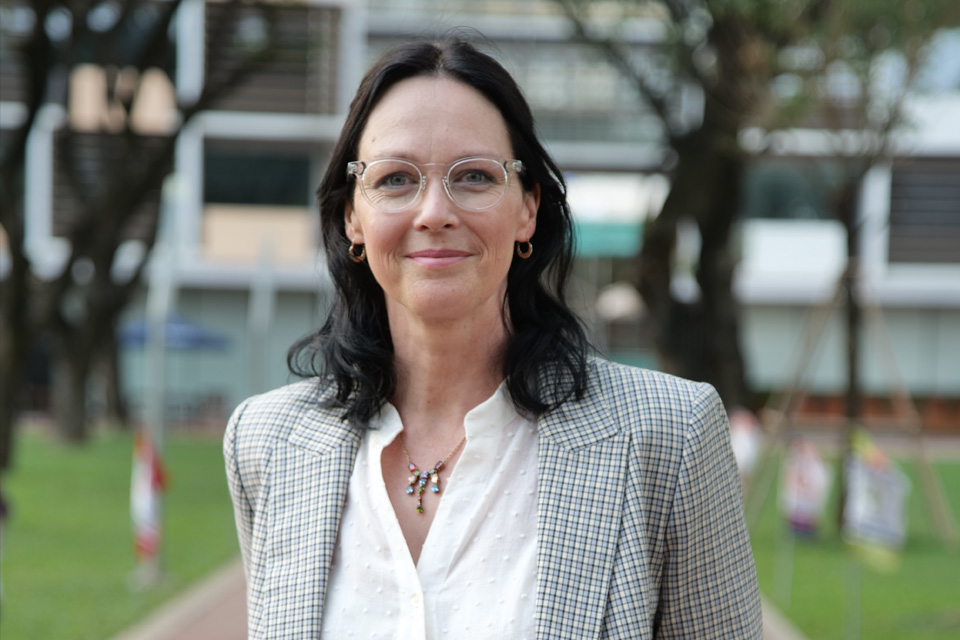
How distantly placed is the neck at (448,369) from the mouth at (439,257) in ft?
0.50

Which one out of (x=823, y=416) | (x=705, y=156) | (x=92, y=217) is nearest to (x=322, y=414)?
(x=705, y=156)

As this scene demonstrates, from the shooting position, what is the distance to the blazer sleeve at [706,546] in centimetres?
203

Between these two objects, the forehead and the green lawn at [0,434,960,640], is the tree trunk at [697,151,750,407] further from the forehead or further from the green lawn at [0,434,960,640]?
the forehead

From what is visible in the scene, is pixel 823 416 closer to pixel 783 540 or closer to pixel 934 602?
pixel 783 540

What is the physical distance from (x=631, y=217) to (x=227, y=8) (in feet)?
58.3

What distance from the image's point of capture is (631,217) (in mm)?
31719

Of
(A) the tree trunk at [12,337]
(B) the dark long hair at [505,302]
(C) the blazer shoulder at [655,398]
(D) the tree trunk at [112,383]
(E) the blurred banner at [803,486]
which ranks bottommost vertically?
(D) the tree trunk at [112,383]

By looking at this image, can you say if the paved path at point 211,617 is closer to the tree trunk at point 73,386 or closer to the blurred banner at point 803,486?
the blurred banner at point 803,486

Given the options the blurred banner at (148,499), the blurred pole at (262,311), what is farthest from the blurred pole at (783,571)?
the blurred pole at (262,311)

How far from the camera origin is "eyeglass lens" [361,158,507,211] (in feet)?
6.83

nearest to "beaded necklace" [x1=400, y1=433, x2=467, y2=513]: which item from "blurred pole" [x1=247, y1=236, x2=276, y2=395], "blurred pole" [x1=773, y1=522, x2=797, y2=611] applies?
"blurred pole" [x1=773, y1=522, x2=797, y2=611]

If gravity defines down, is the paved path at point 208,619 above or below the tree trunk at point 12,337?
below

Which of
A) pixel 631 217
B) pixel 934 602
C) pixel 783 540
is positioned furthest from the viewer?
pixel 631 217

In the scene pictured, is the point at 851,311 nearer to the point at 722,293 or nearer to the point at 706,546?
the point at 722,293
